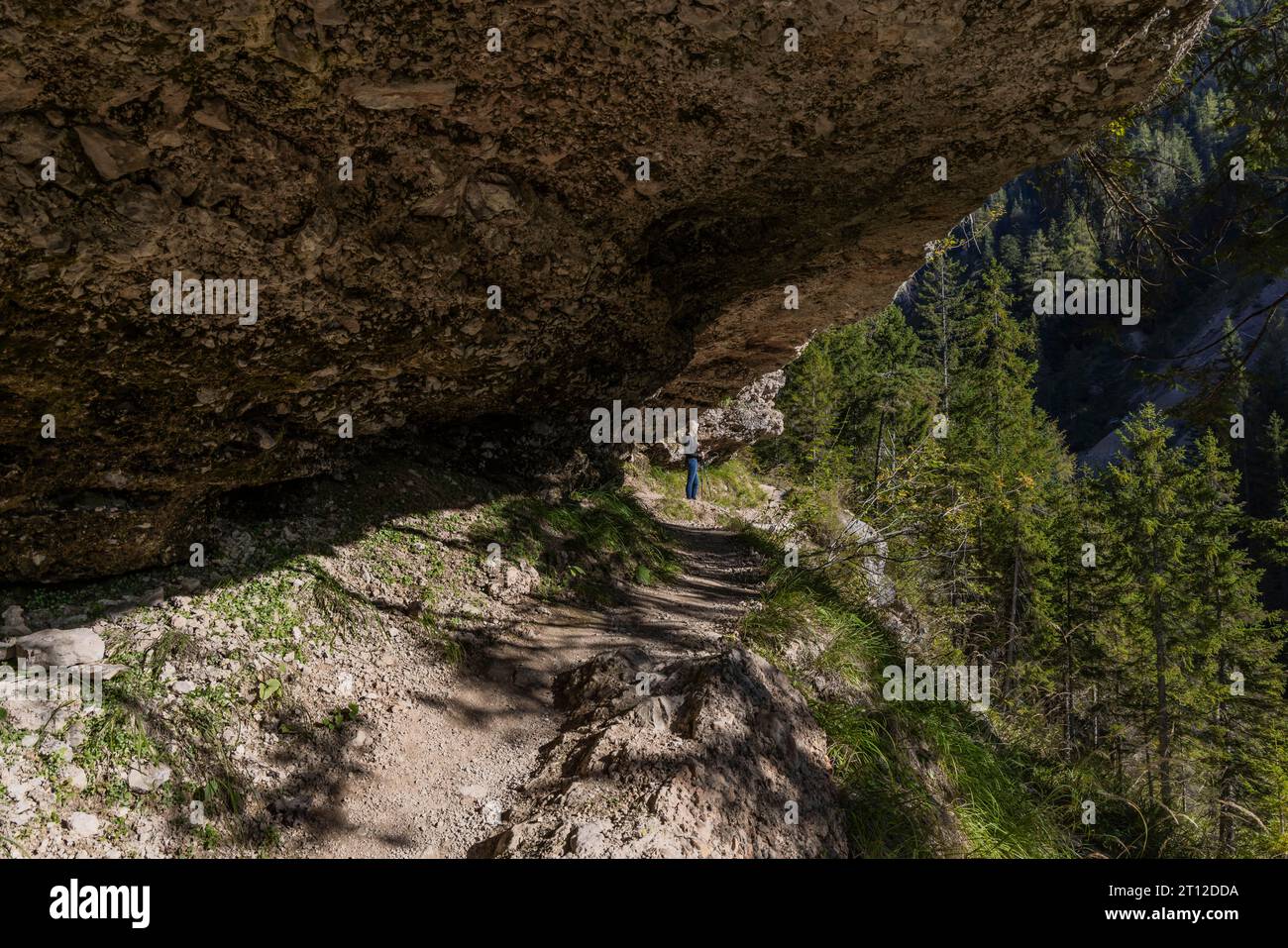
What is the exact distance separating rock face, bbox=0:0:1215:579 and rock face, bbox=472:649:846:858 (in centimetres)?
282

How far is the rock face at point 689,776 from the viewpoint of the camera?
3.26m

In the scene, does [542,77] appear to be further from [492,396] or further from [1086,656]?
[1086,656]

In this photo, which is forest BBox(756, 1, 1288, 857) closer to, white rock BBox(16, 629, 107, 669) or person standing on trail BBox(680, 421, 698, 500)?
person standing on trail BBox(680, 421, 698, 500)

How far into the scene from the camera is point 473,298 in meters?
4.96

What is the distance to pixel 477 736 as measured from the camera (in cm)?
440

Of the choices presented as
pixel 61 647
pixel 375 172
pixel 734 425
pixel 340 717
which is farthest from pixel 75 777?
pixel 734 425

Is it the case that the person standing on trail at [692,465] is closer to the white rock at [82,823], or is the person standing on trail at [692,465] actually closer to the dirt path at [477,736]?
the dirt path at [477,736]

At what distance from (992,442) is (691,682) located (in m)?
23.3

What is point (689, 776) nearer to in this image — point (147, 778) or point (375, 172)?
point (147, 778)

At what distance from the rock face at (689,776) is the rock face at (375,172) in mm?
2815

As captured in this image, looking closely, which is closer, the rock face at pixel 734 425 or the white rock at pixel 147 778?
the white rock at pixel 147 778

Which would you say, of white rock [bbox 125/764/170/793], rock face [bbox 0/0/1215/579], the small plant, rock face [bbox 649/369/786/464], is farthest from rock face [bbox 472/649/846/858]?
rock face [bbox 649/369/786/464]

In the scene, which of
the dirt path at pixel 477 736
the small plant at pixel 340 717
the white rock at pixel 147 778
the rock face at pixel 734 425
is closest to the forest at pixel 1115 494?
the rock face at pixel 734 425
